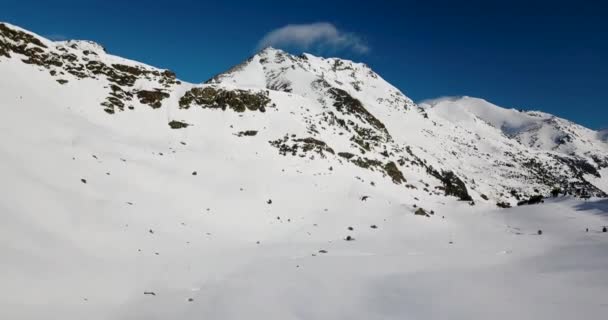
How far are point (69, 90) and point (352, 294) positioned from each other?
3963 cm

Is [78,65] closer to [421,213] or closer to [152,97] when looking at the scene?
[152,97]

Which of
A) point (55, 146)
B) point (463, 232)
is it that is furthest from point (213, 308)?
point (463, 232)

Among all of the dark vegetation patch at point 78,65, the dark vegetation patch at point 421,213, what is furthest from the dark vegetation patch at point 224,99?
the dark vegetation patch at point 421,213

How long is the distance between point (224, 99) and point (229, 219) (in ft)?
91.0

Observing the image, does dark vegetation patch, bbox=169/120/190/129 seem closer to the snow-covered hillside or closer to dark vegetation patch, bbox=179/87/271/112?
the snow-covered hillside

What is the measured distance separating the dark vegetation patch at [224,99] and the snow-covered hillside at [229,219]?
277 millimetres

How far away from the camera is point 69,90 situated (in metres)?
40.7

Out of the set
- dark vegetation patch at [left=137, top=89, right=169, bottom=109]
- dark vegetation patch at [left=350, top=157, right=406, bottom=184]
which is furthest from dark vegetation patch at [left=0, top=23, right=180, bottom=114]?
dark vegetation patch at [left=350, top=157, right=406, bottom=184]

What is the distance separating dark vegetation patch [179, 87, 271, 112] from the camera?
51.0 meters

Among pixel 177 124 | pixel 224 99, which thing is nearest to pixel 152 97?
pixel 177 124

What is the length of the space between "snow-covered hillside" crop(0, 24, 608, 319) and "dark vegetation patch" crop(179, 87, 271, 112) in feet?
0.91

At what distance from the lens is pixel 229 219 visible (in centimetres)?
2972

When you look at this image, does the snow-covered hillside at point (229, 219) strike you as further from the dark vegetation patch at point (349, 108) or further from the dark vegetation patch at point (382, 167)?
the dark vegetation patch at point (349, 108)

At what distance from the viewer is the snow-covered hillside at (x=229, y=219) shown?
14.6 meters
